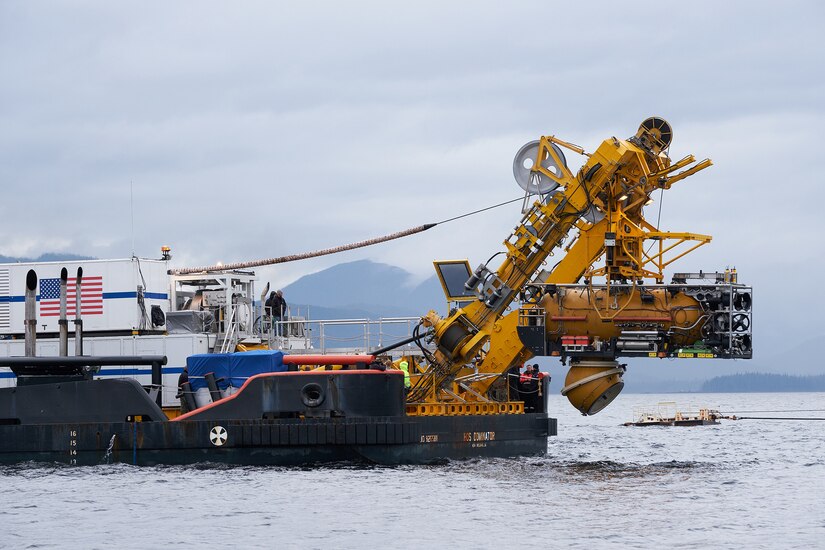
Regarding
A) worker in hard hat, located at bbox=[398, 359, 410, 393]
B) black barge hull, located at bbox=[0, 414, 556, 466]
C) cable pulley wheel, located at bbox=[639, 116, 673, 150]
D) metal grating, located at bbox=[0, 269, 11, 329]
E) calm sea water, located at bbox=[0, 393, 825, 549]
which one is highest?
cable pulley wheel, located at bbox=[639, 116, 673, 150]

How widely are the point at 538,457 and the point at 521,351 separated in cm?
278

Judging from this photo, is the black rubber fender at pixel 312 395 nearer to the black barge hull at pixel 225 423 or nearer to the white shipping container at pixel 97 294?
the black barge hull at pixel 225 423

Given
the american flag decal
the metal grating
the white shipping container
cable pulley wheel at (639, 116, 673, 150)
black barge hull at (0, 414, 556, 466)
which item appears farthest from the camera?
the metal grating

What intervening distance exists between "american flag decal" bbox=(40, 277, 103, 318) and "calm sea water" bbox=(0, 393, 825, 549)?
5303mm

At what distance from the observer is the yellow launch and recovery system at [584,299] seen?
31906mm

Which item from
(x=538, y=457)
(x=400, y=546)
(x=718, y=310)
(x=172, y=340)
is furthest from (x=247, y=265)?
(x=400, y=546)

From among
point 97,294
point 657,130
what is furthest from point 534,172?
point 97,294

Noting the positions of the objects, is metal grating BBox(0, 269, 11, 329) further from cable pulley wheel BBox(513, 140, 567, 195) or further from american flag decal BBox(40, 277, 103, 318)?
cable pulley wheel BBox(513, 140, 567, 195)

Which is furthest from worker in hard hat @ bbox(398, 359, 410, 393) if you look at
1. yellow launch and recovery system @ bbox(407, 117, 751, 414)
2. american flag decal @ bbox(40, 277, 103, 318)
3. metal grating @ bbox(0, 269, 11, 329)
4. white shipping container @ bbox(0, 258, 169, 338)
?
metal grating @ bbox(0, 269, 11, 329)

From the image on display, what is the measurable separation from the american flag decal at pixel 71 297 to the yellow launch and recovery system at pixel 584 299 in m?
8.29

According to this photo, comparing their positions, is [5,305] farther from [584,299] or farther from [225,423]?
[584,299]

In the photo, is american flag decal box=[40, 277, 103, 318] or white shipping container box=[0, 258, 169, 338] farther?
american flag decal box=[40, 277, 103, 318]

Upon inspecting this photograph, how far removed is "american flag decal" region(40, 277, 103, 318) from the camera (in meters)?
34.6

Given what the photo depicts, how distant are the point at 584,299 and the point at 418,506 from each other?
874cm
